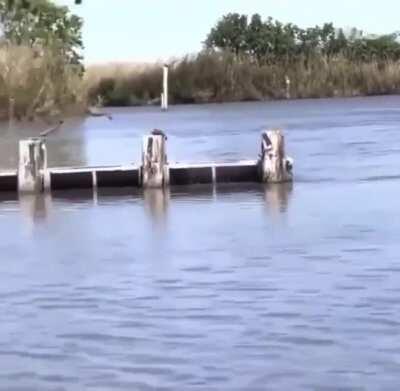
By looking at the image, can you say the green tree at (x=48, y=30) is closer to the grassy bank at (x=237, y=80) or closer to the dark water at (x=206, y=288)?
the grassy bank at (x=237, y=80)

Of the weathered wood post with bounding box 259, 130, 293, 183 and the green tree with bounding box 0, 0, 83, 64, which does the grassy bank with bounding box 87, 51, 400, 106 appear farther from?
the weathered wood post with bounding box 259, 130, 293, 183

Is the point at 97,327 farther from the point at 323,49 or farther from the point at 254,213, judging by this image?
the point at 323,49

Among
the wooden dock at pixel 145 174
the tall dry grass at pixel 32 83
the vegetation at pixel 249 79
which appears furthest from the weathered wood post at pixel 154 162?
Result: the vegetation at pixel 249 79

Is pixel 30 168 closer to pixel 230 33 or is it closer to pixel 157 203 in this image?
pixel 157 203

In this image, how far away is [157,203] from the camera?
18344mm

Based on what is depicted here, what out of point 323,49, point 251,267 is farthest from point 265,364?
point 323,49

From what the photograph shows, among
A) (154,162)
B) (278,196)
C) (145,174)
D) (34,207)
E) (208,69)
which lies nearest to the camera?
(34,207)

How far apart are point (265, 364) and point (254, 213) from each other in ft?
26.5

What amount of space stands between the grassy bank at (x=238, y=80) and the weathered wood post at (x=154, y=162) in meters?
54.1

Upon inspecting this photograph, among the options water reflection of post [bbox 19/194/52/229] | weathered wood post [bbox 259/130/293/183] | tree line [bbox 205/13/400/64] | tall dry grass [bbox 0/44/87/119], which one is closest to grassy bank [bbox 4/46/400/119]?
tree line [bbox 205/13/400/64]

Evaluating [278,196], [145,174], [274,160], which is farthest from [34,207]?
[274,160]

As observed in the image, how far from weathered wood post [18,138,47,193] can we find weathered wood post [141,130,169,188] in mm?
1417

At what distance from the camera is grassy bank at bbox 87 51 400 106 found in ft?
248

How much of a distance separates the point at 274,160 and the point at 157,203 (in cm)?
242
